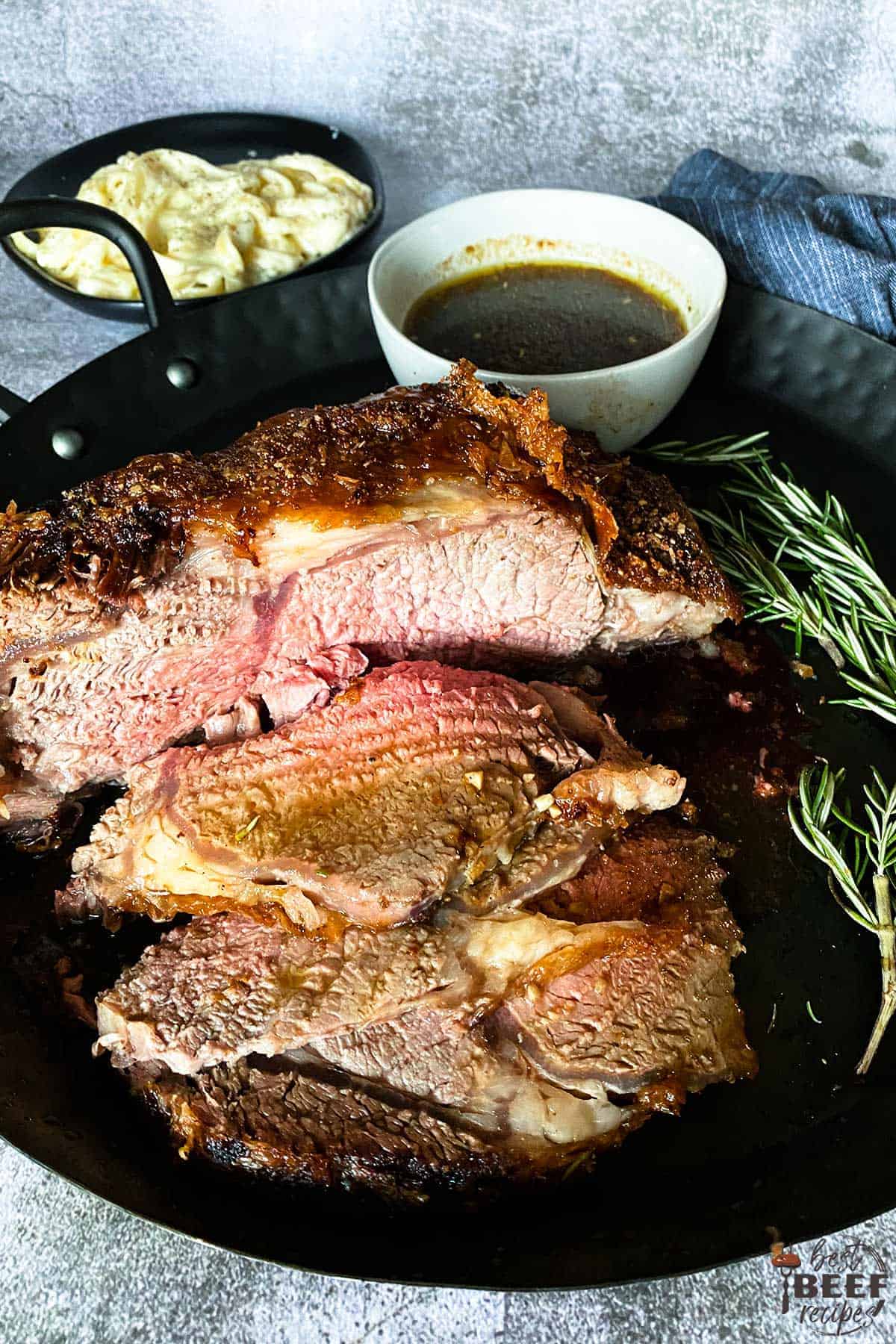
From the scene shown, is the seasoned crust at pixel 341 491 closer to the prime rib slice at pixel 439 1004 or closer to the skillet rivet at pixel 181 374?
the prime rib slice at pixel 439 1004

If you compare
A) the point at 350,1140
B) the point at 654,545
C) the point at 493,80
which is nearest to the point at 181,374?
the point at 654,545

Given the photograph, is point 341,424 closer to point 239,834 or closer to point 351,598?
point 351,598

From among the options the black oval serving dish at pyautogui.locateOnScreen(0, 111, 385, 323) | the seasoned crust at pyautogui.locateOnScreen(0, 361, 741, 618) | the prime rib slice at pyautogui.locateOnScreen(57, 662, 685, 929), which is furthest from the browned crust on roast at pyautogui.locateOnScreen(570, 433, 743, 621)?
the black oval serving dish at pyautogui.locateOnScreen(0, 111, 385, 323)

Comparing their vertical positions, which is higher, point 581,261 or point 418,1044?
point 581,261

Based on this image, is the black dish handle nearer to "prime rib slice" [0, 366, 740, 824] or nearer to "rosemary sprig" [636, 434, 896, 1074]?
"prime rib slice" [0, 366, 740, 824]
